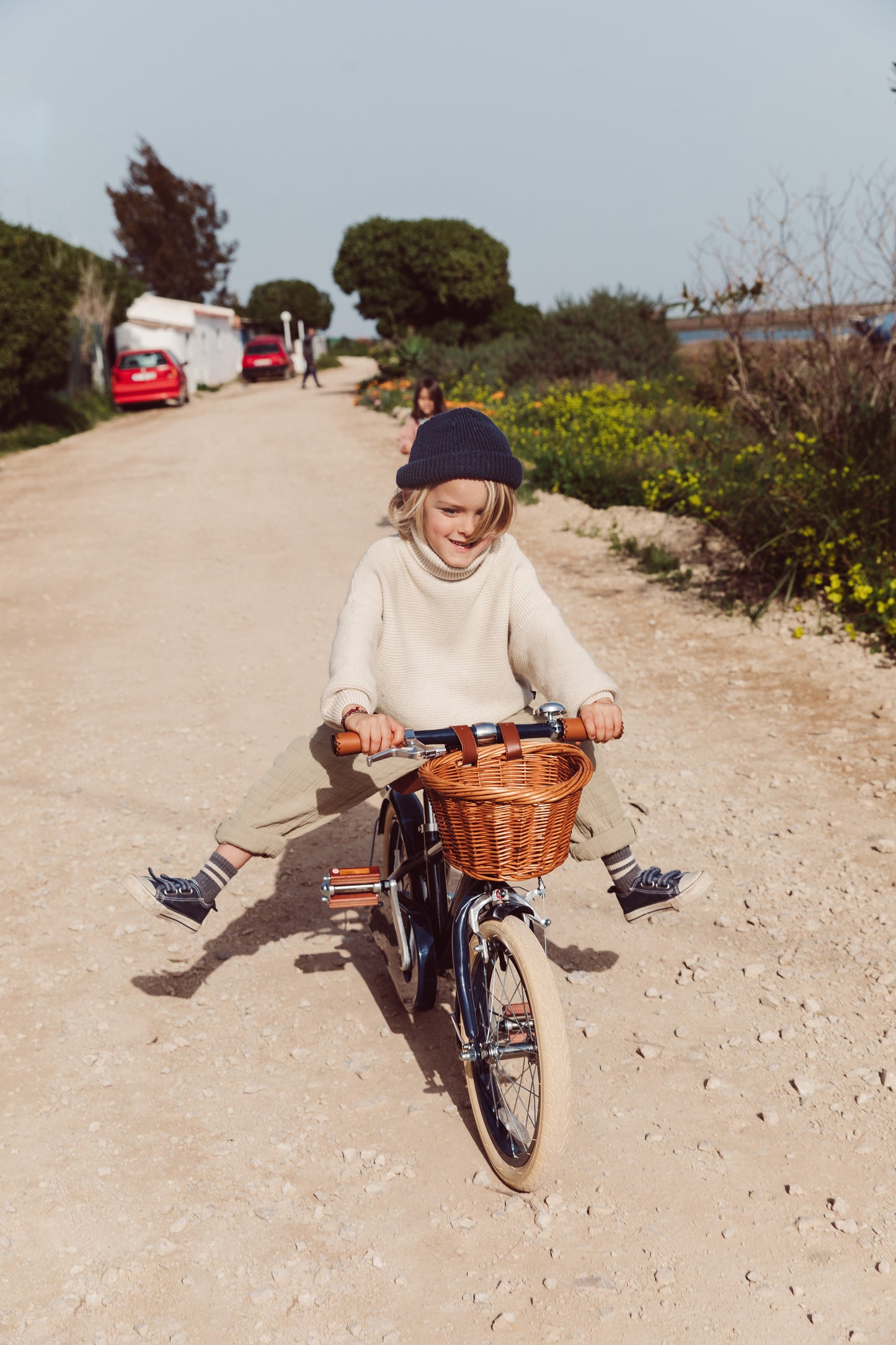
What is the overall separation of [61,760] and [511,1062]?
380cm

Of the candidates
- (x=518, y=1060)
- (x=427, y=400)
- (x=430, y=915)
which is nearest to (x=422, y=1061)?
(x=430, y=915)

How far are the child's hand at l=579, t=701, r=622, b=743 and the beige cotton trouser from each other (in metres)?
0.45

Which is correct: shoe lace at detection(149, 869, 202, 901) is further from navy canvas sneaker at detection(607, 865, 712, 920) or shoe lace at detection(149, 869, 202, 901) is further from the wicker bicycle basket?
navy canvas sneaker at detection(607, 865, 712, 920)

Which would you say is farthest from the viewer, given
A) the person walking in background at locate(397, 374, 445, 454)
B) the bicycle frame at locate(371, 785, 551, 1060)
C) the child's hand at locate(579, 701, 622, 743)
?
the person walking in background at locate(397, 374, 445, 454)

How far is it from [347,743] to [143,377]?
987 inches

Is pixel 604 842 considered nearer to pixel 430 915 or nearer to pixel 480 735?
pixel 430 915

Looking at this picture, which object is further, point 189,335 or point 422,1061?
point 189,335

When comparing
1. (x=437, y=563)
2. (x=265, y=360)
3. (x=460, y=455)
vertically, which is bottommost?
(x=265, y=360)

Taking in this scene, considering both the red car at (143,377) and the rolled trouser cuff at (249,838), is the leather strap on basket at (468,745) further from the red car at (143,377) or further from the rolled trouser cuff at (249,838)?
the red car at (143,377)

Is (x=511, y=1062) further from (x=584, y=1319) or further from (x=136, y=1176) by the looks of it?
(x=136, y=1176)

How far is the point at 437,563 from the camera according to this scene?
3066 millimetres

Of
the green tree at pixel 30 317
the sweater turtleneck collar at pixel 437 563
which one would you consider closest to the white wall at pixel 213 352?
the green tree at pixel 30 317

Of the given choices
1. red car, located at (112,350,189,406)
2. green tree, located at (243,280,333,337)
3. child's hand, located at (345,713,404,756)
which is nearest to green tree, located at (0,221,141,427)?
red car, located at (112,350,189,406)

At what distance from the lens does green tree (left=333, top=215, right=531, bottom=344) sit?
85.8 feet
